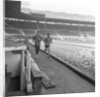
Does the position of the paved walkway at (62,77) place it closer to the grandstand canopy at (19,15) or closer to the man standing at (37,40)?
the man standing at (37,40)

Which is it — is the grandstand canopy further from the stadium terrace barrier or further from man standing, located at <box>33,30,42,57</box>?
the stadium terrace barrier

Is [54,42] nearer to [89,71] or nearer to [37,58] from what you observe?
[37,58]

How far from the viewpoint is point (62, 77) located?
1.66 metres

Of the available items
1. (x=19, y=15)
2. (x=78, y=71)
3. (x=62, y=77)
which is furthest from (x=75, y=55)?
(x=19, y=15)

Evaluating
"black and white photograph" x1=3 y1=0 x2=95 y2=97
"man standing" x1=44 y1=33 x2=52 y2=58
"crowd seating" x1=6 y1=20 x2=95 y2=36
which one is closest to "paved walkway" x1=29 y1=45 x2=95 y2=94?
"black and white photograph" x1=3 y1=0 x2=95 y2=97

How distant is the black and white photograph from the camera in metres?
1.56

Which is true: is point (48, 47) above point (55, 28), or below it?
below

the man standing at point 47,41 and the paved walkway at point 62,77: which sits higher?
the man standing at point 47,41

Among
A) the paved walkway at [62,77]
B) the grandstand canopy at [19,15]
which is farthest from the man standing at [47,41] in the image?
the grandstand canopy at [19,15]

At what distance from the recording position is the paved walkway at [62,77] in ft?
5.35

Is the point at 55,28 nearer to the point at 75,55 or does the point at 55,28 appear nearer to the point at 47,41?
the point at 47,41

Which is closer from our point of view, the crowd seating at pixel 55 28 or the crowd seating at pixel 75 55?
the crowd seating at pixel 55 28

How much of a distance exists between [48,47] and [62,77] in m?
0.47

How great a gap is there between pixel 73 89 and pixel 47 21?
41.2 inches
